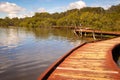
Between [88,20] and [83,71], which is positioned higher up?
[88,20]

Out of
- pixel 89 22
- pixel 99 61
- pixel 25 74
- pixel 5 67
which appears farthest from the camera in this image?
pixel 89 22

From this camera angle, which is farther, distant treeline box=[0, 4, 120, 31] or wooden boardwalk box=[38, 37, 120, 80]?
distant treeline box=[0, 4, 120, 31]

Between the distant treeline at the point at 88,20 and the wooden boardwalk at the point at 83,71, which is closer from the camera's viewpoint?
the wooden boardwalk at the point at 83,71

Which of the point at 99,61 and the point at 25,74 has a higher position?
the point at 99,61

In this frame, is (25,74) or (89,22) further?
(89,22)

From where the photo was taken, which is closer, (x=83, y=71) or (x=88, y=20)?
(x=83, y=71)

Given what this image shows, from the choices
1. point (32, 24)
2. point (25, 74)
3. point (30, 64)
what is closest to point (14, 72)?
point (25, 74)

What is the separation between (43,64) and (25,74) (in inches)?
130

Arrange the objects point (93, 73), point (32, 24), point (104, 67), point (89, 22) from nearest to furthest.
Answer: point (93, 73)
point (104, 67)
point (89, 22)
point (32, 24)

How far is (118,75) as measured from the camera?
29.6 feet

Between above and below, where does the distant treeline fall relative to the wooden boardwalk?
above

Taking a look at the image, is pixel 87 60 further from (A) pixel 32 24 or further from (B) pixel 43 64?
(A) pixel 32 24

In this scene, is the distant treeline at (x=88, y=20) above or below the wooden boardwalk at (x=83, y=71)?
above

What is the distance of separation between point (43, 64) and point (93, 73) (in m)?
8.53
